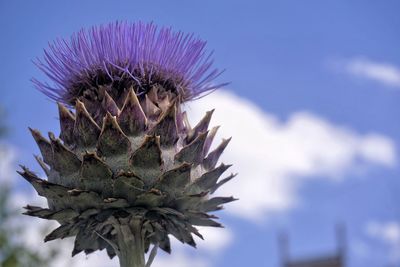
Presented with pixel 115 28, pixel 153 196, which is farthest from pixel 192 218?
pixel 115 28

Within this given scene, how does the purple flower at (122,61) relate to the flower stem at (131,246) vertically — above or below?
above

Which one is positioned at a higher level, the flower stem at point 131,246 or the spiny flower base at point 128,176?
the spiny flower base at point 128,176

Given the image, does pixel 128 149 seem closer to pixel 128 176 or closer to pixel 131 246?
pixel 128 176

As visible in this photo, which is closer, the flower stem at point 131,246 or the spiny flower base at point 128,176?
the spiny flower base at point 128,176

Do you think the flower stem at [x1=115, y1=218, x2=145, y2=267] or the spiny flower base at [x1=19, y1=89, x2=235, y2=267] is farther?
the flower stem at [x1=115, y1=218, x2=145, y2=267]

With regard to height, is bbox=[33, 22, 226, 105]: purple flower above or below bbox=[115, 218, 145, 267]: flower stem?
above

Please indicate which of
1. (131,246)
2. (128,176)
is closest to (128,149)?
(128,176)
